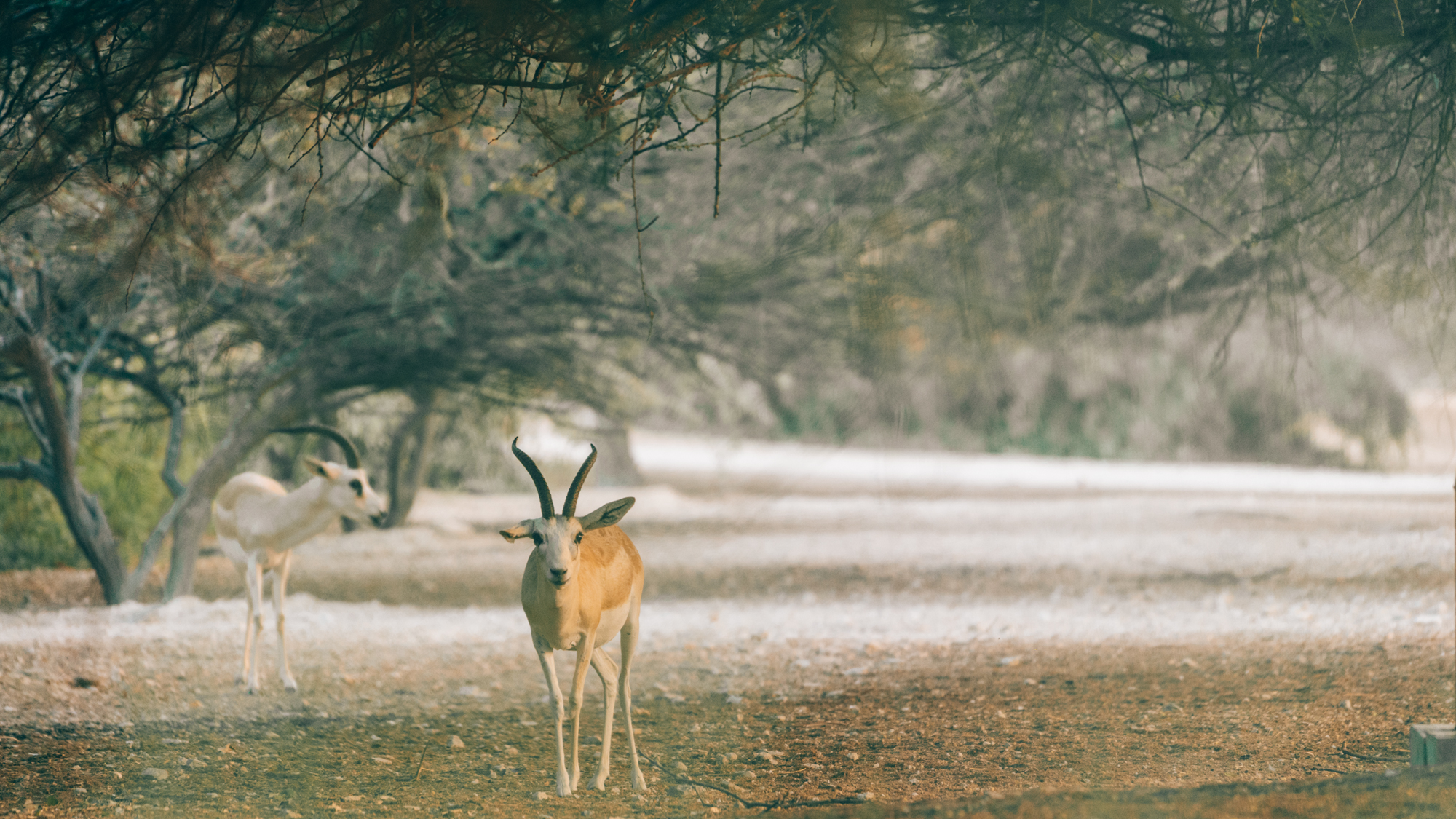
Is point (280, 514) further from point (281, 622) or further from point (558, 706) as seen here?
point (558, 706)

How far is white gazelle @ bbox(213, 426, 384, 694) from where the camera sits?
22.1 ft

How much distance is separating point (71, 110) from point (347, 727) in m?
Result: 3.37

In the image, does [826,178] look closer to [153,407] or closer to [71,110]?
[71,110]

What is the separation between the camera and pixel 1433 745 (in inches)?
182

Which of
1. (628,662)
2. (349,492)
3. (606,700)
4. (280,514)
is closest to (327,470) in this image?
(349,492)

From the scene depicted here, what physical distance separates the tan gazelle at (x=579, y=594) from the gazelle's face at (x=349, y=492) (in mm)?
2240

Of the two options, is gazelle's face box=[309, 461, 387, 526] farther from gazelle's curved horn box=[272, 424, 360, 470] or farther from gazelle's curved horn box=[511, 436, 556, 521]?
gazelle's curved horn box=[511, 436, 556, 521]

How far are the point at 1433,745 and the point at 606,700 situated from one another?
336 centimetres

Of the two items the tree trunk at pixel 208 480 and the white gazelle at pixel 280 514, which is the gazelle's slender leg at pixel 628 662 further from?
the tree trunk at pixel 208 480

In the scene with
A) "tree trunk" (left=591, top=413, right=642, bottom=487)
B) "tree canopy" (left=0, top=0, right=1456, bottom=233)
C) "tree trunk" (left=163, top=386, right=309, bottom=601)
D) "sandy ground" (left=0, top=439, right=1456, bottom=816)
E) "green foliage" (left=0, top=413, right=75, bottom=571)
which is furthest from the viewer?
A: "tree trunk" (left=591, top=413, right=642, bottom=487)

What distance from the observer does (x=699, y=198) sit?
11773mm

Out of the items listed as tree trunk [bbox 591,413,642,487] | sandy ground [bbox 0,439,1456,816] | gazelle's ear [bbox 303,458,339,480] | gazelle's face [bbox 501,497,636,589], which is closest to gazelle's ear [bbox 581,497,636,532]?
gazelle's face [bbox 501,497,636,589]

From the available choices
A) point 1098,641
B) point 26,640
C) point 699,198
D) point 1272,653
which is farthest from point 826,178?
point 26,640

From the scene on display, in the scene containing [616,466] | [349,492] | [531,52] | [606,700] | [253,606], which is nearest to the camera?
[531,52]
